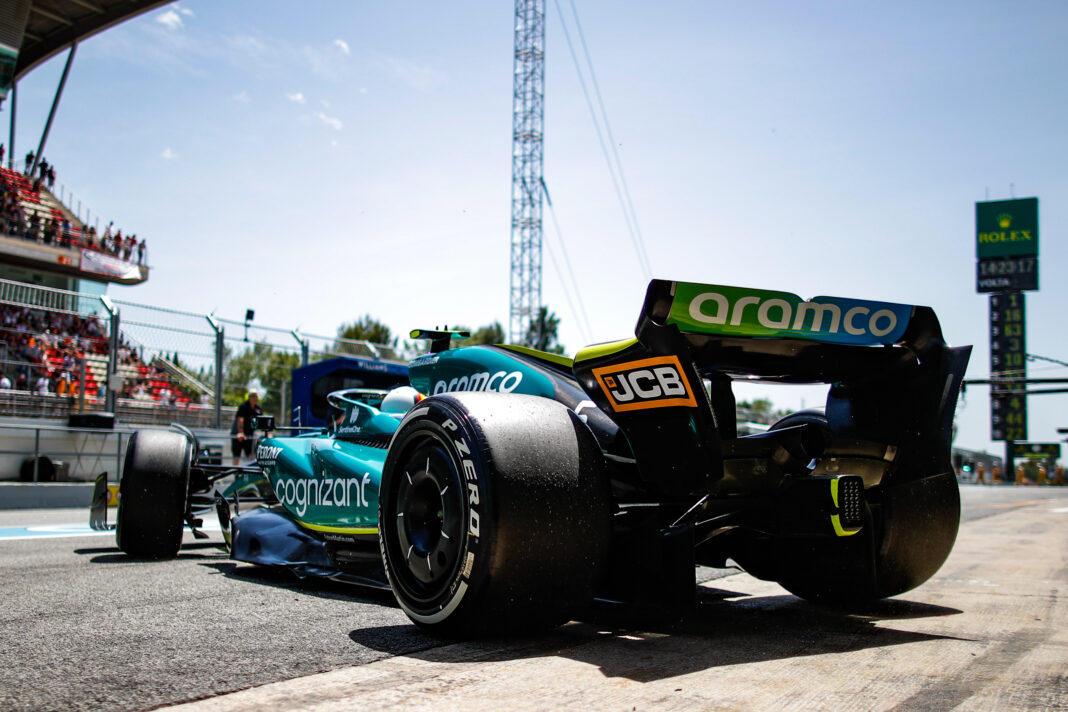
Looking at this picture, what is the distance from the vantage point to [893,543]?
13.6ft

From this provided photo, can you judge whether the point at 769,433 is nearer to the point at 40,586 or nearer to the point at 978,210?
the point at 40,586

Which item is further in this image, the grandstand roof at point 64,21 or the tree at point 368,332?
the tree at point 368,332

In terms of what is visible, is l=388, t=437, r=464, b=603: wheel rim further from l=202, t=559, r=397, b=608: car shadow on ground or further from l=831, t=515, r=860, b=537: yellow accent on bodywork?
l=831, t=515, r=860, b=537: yellow accent on bodywork

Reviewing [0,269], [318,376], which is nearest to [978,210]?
[0,269]

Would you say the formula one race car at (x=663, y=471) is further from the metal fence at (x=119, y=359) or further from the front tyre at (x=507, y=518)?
the metal fence at (x=119, y=359)

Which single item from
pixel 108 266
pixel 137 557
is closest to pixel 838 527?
pixel 137 557

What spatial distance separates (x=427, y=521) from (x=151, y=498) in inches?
137

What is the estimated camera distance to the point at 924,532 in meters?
4.20

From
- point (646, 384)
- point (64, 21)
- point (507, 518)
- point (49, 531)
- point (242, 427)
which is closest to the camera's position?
point (507, 518)

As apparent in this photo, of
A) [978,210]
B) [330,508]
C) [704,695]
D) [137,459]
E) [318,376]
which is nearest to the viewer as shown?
[704,695]

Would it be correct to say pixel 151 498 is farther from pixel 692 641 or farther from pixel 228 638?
pixel 692 641

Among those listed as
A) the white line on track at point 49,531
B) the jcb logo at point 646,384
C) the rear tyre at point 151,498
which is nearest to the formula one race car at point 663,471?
the jcb logo at point 646,384

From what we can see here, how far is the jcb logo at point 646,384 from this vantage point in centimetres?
317

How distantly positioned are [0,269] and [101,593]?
105 ft
